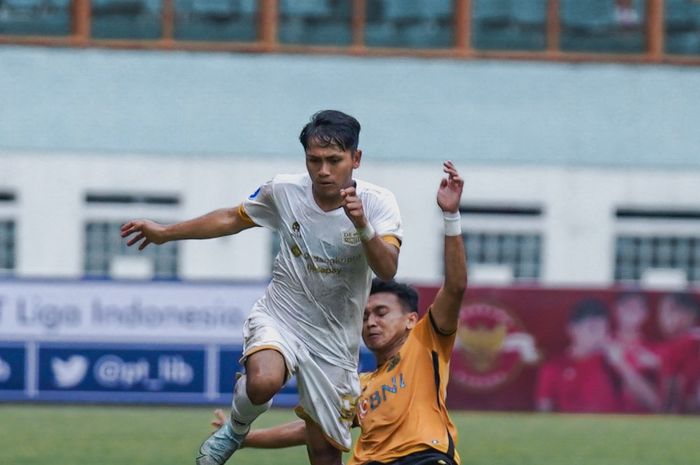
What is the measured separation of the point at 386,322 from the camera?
8.66m

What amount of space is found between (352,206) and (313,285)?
88 cm

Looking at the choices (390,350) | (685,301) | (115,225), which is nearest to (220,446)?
(390,350)

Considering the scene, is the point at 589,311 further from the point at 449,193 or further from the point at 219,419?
the point at 449,193

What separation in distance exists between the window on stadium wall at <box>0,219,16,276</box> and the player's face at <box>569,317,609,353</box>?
9.52 m

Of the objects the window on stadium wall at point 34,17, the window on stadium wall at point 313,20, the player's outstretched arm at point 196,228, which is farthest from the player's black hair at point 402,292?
the window on stadium wall at point 34,17

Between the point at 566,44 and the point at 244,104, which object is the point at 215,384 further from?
the point at 566,44

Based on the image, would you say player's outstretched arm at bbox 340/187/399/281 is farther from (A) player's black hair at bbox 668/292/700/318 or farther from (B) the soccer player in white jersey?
(A) player's black hair at bbox 668/292/700/318

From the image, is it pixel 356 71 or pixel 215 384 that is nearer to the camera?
pixel 215 384

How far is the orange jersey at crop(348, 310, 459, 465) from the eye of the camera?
27.3 feet

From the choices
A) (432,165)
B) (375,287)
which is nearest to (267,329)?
(375,287)

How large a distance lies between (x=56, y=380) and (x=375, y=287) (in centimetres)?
1217

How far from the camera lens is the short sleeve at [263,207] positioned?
8.96 m

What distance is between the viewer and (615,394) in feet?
68.9

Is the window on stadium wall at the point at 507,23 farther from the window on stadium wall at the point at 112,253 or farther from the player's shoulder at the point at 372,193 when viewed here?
the player's shoulder at the point at 372,193
